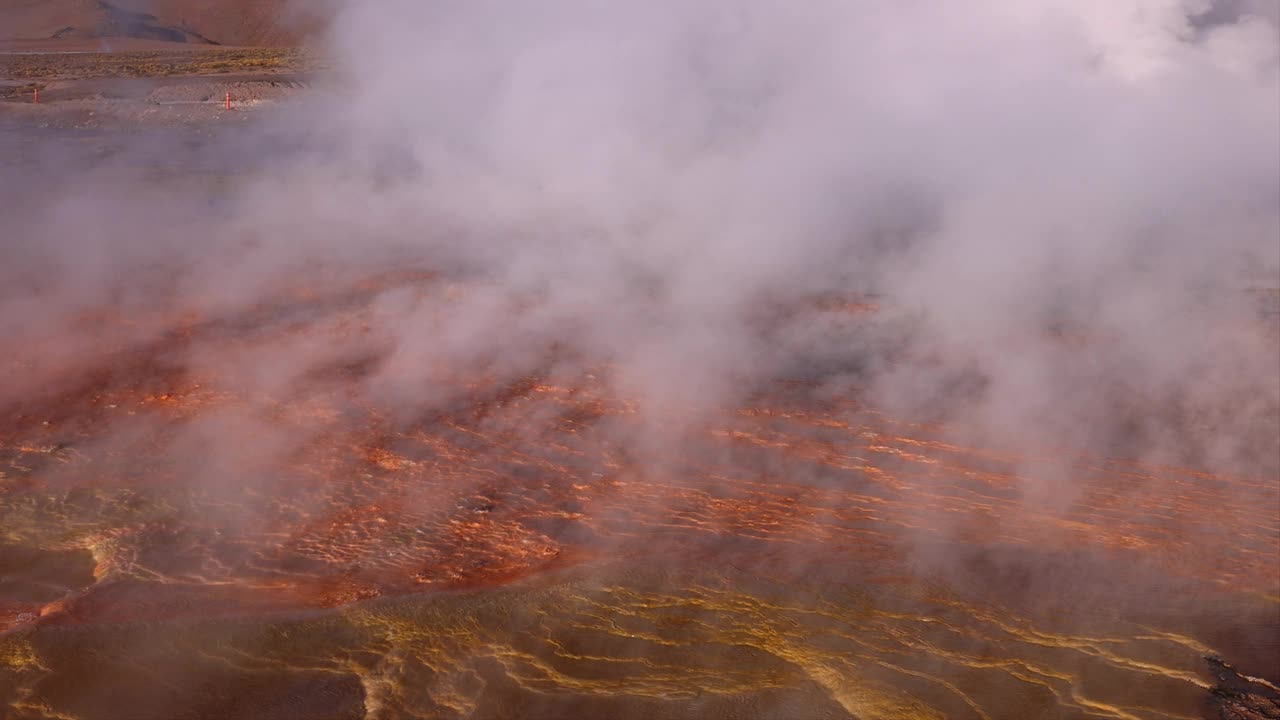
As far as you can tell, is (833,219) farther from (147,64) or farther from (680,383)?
(147,64)

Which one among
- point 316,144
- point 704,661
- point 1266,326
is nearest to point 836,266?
point 1266,326

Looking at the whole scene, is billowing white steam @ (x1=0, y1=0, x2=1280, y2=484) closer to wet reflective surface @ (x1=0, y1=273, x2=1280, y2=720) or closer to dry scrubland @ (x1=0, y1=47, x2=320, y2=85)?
wet reflective surface @ (x1=0, y1=273, x2=1280, y2=720)

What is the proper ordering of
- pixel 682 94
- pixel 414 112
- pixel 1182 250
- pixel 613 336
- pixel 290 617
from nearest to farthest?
pixel 290 617
pixel 613 336
pixel 1182 250
pixel 682 94
pixel 414 112

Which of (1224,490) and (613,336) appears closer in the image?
(1224,490)

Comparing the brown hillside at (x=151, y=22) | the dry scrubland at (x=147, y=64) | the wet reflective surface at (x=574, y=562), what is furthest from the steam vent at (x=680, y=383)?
the brown hillside at (x=151, y=22)

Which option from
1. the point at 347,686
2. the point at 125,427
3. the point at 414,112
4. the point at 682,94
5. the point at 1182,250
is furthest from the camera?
the point at 414,112

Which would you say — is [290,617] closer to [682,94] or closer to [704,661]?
[704,661]

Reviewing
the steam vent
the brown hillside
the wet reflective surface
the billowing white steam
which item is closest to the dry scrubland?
the brown hillside

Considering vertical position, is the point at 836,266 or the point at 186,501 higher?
the point at 836,266
